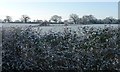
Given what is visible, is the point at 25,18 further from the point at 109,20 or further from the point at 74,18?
the point at 109,20

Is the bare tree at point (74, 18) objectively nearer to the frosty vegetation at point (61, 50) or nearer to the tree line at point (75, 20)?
the tree line at point (75, 20)

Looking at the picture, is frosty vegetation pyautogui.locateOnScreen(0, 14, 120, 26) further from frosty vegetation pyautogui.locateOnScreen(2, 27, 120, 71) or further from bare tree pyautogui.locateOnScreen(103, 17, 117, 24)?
frosty vegetation pyautogui.locateOnScreen(2, 27, 120, 71)

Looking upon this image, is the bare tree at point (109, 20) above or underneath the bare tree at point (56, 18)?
underneath

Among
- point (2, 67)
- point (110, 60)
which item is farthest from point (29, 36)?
point (110, 60)

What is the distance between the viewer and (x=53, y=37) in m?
6.18

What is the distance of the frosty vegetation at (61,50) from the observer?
19.6ft

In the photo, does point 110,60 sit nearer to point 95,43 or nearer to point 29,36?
point 95,43

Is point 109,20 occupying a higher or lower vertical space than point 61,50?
higher

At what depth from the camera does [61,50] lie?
607cm

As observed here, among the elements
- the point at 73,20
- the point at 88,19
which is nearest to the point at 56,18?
the point at 73,20

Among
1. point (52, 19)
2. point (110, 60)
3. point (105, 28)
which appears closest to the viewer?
point (110, 60)

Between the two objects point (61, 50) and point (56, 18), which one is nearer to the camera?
point (61, 50)

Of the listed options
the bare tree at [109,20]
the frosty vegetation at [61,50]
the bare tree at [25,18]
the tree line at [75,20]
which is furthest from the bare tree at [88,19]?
the bare tree at [25,18]

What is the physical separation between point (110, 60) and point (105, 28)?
0.91 metres
